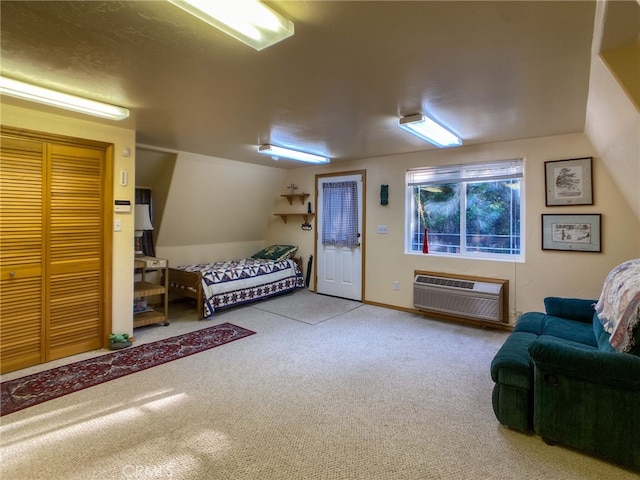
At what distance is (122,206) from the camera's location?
3312 millimetres

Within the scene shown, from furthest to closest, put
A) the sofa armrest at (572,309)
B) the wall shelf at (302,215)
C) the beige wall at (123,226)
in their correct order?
the wall shelf at (302,215) < the beige wall at (123,226) < the sofa armrest at (572,309)

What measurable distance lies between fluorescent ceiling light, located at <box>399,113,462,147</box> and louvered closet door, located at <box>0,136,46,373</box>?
325 cm

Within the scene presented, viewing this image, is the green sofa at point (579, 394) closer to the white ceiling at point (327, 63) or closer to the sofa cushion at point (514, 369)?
the sofa cushion at point (514, 369)

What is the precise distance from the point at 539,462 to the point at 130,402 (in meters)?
2.63

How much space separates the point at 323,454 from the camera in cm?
181

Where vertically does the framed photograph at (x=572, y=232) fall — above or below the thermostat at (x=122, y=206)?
below

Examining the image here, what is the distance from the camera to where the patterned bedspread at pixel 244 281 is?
4.37 metres

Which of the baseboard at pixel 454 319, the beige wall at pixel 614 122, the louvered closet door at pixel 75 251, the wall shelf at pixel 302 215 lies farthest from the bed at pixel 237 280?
the beige wall at pixel 614 122

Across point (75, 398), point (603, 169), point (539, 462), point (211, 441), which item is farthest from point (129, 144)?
point (603, 169)

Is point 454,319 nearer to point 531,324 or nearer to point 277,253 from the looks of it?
point 531,324

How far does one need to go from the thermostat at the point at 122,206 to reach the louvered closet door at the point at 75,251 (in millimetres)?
144

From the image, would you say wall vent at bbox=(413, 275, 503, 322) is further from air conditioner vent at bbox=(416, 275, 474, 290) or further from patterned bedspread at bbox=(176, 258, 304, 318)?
patterned bedspread at bbox=(176, 258, 304, 318)

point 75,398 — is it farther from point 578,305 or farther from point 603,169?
point 603,169

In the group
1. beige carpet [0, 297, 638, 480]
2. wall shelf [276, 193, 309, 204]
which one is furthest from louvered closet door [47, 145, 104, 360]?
wall shelf [276, 193, 309, 204]
